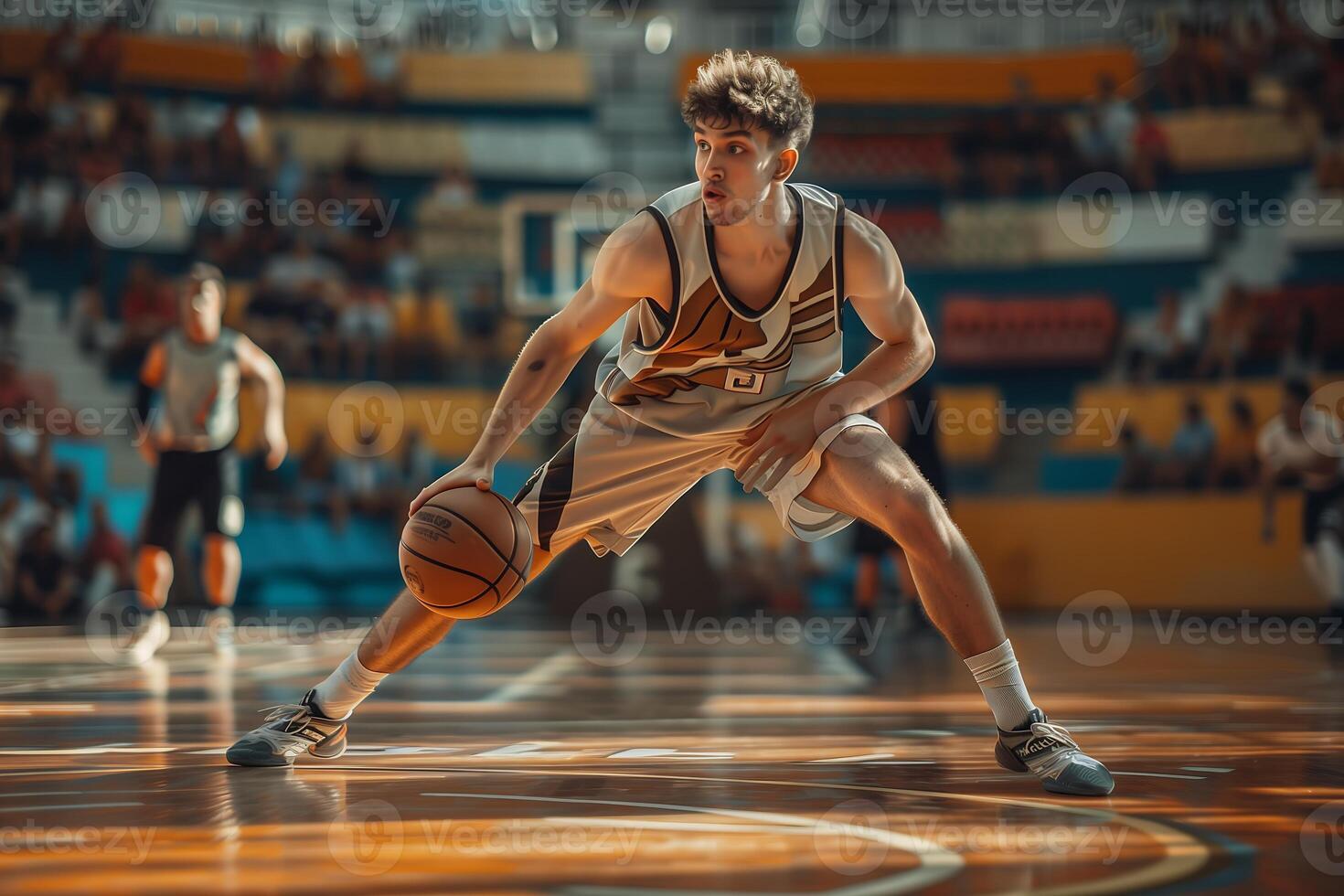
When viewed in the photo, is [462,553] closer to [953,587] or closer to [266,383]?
[953,587]

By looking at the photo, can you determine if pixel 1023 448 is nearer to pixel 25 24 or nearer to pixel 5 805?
pixel 25 24

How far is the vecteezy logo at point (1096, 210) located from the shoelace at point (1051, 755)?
11930mm

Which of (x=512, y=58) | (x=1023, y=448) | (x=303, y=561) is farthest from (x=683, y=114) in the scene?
(x=512, y=58)

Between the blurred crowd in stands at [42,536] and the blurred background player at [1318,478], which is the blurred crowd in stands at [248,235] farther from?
the blurred background player at [1318,478]

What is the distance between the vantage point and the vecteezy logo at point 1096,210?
14.1 meters

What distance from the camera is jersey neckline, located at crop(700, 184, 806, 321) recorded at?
3148 millimetres

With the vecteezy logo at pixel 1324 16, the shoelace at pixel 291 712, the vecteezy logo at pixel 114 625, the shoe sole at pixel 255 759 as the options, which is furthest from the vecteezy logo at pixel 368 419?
the vecteezy logo at pixel 1324 16

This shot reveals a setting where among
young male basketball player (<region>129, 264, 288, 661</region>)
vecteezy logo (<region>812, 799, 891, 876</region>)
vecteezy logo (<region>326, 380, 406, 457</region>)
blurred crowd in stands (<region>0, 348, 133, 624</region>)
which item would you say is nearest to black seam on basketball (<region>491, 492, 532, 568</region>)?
vecteezy logo (<region>812, 799, 891, 876</region>)

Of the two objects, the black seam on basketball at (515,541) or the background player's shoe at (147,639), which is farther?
the background player's shoe at (147,639)

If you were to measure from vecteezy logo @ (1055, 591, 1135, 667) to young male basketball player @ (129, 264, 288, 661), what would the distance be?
4389mm

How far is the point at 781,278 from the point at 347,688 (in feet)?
4.69

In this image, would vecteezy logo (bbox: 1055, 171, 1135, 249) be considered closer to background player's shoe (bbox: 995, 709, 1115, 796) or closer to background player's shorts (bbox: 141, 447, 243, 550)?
background player's shorts (bbox: 141, 447, 243, 550)

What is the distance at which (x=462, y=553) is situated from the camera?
9.87ft

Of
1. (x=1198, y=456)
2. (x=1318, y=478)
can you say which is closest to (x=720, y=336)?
(x=1318, y=478)
